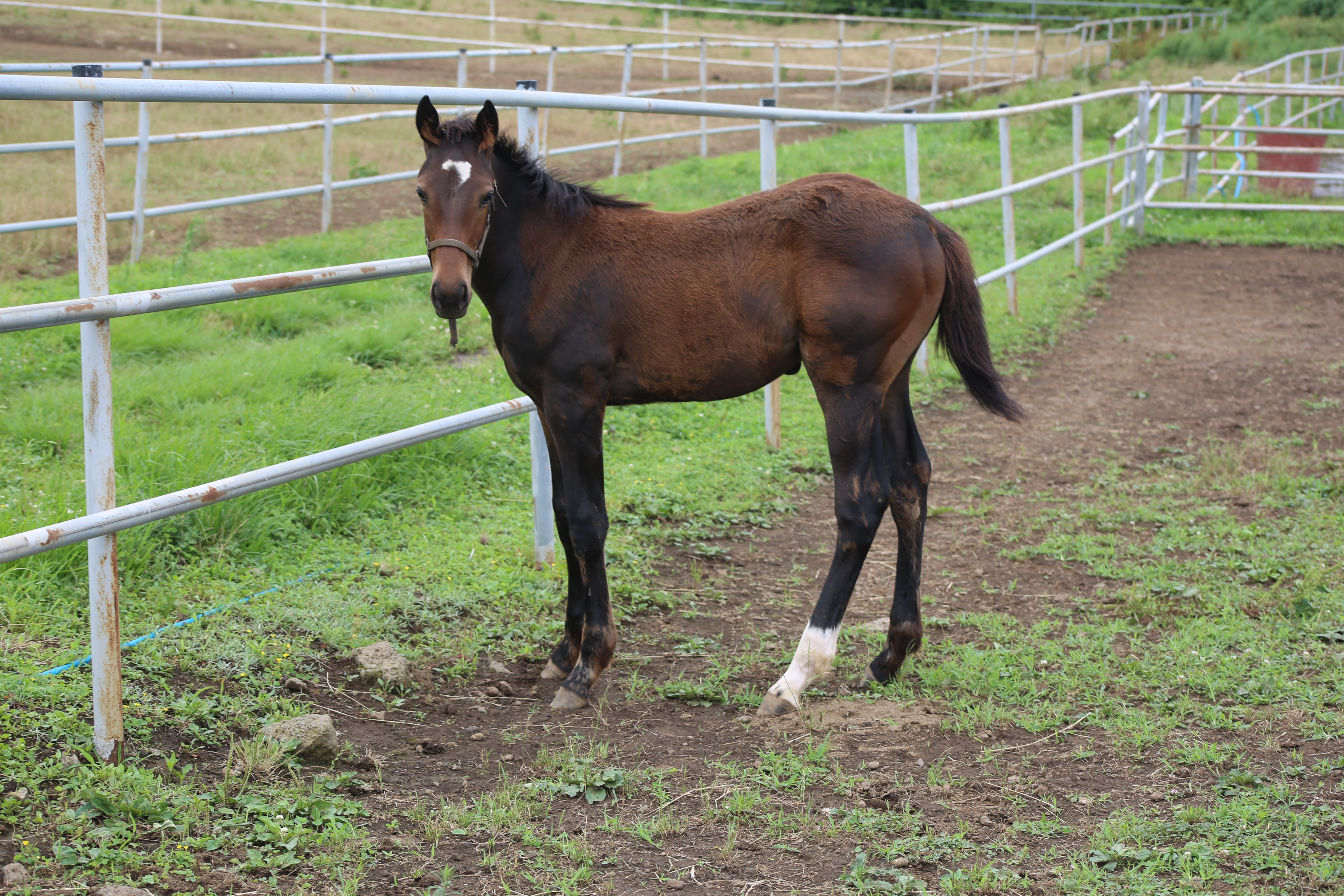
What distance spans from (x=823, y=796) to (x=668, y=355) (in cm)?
144

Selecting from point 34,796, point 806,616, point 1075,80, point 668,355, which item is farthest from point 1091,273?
point 1075,80

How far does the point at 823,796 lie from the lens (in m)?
2.92

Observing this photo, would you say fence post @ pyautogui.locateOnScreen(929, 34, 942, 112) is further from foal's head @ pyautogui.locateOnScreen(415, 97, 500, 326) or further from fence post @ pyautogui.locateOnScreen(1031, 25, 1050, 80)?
foal's head @ pyautogui.locateOnScreen(415, 97, 500, 326)

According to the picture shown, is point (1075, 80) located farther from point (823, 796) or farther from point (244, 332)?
point (823, 796)

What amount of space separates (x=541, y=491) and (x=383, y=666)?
1.14 metres

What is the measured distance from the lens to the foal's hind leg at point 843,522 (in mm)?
3438

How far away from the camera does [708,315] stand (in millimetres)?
3457

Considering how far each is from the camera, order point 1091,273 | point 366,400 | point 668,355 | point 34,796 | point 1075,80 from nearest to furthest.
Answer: point 34,796 < point 668,355 < point 366,400 < point 1091,273 < point 1075,80

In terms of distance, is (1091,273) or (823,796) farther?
(1091,273)

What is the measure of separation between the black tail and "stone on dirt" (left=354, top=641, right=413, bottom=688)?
2131 millimetres

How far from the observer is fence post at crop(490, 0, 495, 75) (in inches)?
706

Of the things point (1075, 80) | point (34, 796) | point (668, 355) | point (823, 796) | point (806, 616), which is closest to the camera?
point (34, 796)

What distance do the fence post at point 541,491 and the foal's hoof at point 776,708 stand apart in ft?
3.98

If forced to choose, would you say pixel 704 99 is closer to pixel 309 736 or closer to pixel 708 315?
pixel 708 315
